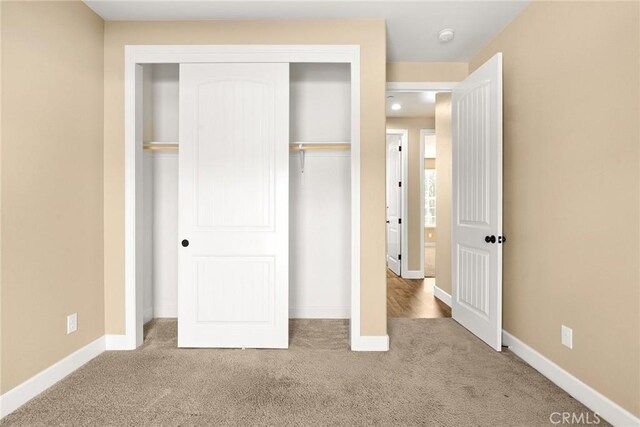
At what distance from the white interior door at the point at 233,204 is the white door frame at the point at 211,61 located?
0.09 m

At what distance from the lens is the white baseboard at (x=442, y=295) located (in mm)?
4128

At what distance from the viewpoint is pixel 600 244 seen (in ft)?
Answer: 6.31

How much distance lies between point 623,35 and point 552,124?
0.60 m

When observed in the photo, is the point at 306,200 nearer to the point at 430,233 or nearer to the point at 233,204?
the point at 233,204

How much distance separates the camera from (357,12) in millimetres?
2648

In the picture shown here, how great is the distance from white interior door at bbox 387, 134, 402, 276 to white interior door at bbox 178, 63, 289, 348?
132 inches

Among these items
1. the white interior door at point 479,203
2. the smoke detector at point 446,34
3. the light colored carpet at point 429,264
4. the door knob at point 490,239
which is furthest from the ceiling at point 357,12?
the light colored carpet at point 429,264

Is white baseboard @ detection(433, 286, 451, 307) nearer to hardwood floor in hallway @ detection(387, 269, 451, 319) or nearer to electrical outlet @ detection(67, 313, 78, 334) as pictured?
hardwood floor in hallway @ detection(387, 269, 451, 319)

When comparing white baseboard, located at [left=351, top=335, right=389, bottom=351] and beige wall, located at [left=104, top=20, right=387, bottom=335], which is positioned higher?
beige wall, located at [left=104, top=20, right=387, bottom=335]

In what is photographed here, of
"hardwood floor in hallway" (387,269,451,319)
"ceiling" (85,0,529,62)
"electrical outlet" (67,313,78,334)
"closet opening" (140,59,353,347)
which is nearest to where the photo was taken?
"electrical outlet" (67,313,78,334)

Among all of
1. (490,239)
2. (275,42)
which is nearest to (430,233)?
(490,239)

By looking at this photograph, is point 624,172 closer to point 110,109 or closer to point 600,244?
point 600,244

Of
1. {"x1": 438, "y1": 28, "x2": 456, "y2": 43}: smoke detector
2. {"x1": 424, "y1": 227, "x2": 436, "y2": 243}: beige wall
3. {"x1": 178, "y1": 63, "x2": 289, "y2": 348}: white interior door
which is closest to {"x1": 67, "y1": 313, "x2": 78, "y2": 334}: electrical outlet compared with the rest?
{"x1": 178, "y1": 63, "x2": 289, "y2": 348}: white interior door

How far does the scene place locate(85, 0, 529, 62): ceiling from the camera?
8.31 ft
